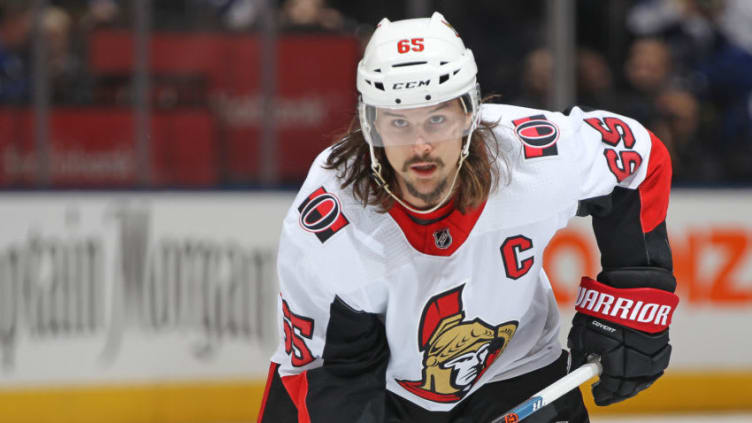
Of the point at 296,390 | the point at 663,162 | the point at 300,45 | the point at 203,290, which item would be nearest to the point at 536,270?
the point at 663,162

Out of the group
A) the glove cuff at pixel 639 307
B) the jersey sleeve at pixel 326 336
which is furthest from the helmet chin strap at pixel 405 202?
the glove cuff at pixel 639 307

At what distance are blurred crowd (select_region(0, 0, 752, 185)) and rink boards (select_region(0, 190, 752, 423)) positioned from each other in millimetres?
381

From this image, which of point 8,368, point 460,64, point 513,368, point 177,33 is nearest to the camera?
point 460,64

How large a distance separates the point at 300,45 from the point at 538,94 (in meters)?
0.91

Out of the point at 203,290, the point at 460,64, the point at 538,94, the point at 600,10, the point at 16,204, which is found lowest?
the point at 203,290

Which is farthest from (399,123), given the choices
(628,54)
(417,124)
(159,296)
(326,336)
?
(628,54)

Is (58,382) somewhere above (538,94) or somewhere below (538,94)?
below

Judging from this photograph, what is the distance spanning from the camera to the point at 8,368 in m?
3.89

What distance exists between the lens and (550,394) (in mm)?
2021

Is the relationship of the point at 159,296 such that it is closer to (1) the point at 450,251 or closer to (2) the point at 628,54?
(2) the point at 628,54

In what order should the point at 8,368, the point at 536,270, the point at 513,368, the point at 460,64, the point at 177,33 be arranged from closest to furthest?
the point at 460,64
the point at 536,270
the point at 513,368
the point at 8,368
the point at 177,33

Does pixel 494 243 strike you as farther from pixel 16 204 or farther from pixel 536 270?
pixel 16 204

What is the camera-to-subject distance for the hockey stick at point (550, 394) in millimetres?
2014

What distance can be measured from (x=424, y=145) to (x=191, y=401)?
244 centimetres
